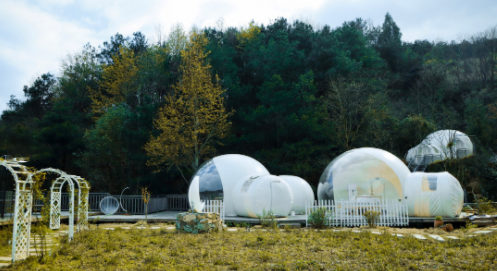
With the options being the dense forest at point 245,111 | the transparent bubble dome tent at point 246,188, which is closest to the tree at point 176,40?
the dense forest at point 245,111

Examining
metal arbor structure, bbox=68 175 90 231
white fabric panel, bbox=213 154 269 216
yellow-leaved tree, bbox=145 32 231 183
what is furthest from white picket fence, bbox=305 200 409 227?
yellow-leaved tree, bbox=145 32 231 183

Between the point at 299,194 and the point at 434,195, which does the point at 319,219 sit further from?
the point at 299,194

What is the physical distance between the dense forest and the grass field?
Result: 42.6 feet

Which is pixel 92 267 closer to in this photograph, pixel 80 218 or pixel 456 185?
pixel 80 218

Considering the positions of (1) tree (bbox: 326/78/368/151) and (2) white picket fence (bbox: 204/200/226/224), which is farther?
(1) tree (bbox: 326/78/368/151)

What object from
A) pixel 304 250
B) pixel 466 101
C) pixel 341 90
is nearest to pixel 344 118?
pixel 341 90

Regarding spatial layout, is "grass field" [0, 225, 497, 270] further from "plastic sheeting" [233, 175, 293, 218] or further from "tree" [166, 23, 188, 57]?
"tree" [166, 23, 188, 57]

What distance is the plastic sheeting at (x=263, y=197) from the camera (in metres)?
13.9

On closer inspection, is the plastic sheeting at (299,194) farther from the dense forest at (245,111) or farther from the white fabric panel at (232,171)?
the dense forest at (245,111)

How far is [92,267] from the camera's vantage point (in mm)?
6730

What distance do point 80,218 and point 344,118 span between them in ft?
62.4

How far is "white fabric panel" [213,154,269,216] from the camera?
15385 millimetres

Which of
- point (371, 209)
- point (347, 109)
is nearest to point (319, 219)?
point (371, 209)

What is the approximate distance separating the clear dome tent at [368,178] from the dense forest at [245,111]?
7.28 m
